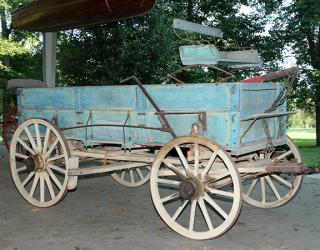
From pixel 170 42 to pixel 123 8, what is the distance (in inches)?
217

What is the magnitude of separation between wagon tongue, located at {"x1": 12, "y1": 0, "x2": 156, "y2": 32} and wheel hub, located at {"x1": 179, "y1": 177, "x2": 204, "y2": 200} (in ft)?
16.4

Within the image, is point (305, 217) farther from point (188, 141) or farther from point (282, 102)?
point (188, 141)

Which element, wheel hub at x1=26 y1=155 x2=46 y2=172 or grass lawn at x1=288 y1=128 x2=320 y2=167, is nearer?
wheel hub at x1=26 y1=155 x2=46 y2=172

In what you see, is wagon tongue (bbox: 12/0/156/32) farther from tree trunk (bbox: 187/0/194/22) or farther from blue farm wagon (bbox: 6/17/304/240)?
tree trunk (bbox: 187/0/194/22)

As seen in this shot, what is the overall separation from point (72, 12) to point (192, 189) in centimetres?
601

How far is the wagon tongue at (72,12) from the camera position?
925 centimetres

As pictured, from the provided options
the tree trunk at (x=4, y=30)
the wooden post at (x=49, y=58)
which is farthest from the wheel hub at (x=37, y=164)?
the tree trunk at (x=4, y=30)

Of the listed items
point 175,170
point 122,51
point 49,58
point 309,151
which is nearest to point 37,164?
point 175,170

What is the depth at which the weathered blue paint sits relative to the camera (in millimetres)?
5164

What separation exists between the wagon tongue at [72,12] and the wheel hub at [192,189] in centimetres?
499

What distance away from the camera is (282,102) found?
5965 millimetres

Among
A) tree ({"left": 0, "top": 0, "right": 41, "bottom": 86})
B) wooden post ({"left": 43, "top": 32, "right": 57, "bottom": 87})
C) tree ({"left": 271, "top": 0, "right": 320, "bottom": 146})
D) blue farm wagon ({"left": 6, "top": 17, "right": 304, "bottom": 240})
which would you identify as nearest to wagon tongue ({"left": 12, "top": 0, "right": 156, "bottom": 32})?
wooden post ({"left": 43, "top": 32, "right": 57, "bottom": 87})

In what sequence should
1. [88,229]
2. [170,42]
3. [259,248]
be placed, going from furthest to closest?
[170,42] < [88,229] < [259,248]

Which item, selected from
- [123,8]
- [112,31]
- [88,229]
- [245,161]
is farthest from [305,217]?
[112,31]
